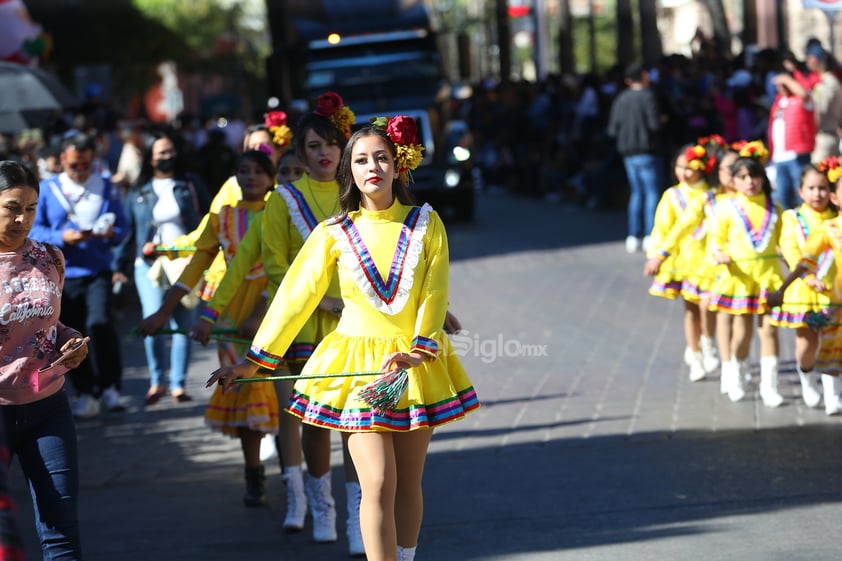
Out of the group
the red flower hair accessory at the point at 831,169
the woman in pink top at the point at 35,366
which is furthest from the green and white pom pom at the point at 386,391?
the red flower hair accessory at the point at 831,169

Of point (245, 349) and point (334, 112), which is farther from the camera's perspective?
point (245, 349)

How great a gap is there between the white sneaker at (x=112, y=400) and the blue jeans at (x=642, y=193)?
830 cm

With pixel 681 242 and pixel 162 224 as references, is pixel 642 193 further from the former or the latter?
pixel 162 224

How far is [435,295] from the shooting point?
18.3ft

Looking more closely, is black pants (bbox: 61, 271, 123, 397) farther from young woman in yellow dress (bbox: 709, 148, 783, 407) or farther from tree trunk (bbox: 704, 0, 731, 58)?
tree trunk (bbox: 704, 0, 731, 58)

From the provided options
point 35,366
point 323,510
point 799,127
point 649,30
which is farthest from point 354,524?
point 649,30

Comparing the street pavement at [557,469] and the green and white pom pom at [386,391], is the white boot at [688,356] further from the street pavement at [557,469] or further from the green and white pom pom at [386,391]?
the green and white pom pom at [386,391]

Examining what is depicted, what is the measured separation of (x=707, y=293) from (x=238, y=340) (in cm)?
426

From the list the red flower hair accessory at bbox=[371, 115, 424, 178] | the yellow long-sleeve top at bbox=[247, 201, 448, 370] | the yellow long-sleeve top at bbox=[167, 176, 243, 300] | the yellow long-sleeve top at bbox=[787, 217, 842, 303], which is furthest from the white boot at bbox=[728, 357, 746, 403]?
the red flower hair accessory at bbox=[371, 115, 424, 178]

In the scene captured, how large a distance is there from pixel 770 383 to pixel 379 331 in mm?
4460

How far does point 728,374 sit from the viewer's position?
380 inches

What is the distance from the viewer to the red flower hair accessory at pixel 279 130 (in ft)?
28.2

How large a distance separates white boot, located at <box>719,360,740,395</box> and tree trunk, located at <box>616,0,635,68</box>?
20.3m

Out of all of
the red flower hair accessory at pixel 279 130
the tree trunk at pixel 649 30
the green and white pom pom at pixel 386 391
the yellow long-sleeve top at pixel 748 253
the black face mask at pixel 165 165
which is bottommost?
the yellow long-sleeve top at pixel 748 253
